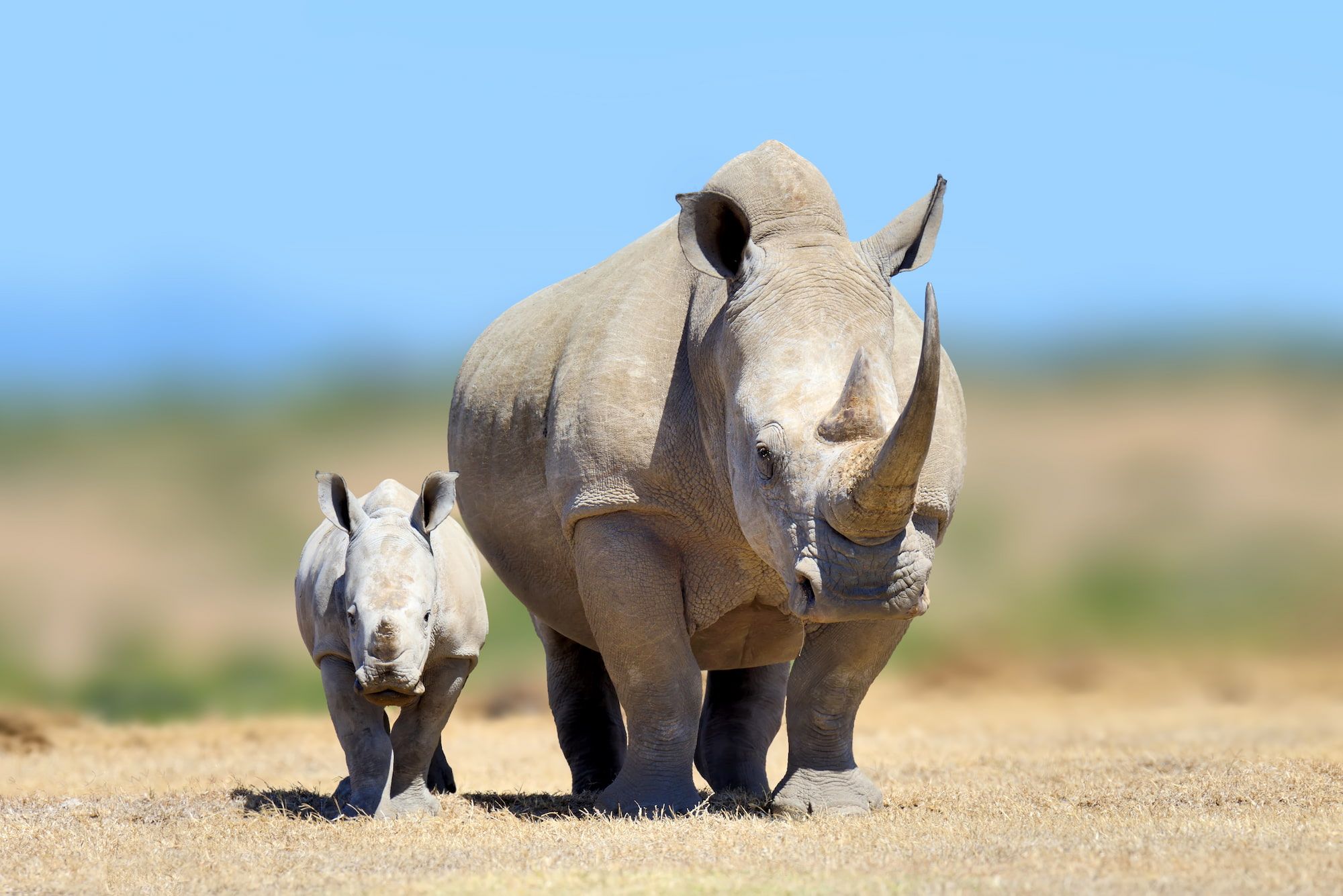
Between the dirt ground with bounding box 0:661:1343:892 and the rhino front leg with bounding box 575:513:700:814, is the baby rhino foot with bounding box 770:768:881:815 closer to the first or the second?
the dirt ground with bounding box 0:661:1343:892

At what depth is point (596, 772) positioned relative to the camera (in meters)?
10.8

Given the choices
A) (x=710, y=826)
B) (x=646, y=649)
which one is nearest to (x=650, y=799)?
(x=646, y=649)

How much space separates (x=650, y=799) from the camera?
8820 mm

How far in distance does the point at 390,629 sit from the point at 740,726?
9.69 feet

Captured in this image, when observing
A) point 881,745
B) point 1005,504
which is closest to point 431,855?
point 881,745

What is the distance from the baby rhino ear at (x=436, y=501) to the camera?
30.9 feet

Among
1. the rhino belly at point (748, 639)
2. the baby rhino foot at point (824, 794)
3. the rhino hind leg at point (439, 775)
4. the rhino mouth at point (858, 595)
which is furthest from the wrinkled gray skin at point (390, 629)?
the rhino mouth at point (858, 595)

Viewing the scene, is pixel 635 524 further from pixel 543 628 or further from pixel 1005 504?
pixel 1005 504

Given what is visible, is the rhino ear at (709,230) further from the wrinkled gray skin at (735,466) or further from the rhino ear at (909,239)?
the rhino ear at (909,239)

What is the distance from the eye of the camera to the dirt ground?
661 cm

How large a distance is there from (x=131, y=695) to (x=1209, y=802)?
13494mm

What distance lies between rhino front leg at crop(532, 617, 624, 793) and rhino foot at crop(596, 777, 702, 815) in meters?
1.85

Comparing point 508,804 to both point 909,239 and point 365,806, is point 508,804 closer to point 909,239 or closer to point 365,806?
point 365,806

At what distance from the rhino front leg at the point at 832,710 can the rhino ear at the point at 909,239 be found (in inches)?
69.6
